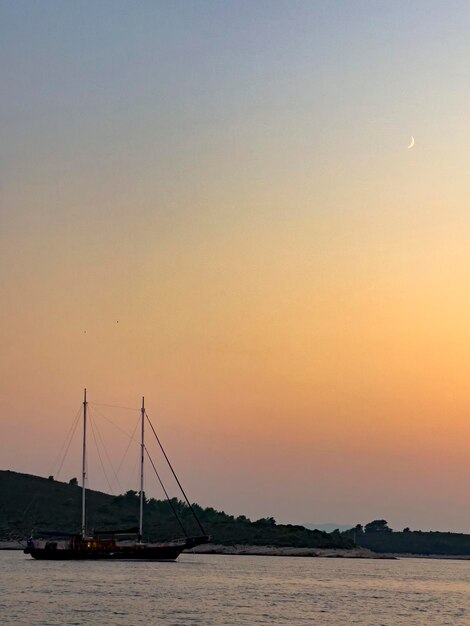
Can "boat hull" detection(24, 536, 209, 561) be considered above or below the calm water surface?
above

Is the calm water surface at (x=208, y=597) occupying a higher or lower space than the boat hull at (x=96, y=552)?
lower

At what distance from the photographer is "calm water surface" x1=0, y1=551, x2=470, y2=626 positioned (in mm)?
76688

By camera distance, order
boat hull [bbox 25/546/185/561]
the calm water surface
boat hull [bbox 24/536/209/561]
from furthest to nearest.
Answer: boat hull [bbox 25/546/185/561] → boat hull [bbox 24/536/209/561] → the calm water surface

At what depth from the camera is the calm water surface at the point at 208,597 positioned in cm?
7669

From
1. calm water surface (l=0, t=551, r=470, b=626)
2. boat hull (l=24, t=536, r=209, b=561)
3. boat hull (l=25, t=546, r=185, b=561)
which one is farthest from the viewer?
boat hull (l=25, t=546, r=185, b=561)

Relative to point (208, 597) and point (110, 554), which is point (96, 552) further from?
point (208, 597)

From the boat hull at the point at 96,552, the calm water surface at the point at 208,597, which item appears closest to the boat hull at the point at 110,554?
the boat hull at the point at 96,552

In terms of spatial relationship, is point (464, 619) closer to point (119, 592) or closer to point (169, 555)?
point (119, 592)

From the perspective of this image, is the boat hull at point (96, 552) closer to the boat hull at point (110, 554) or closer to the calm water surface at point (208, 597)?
the boat hull at point (110, 554)

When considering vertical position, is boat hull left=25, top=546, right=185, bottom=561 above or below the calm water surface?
above

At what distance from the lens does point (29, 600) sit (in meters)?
84.4

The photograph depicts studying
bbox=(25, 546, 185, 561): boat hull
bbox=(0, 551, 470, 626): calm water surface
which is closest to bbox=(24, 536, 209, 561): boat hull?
bbox=(25, 546, 185, 561): boat hull

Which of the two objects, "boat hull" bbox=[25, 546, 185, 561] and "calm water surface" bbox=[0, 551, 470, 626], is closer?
"calm water surface" bbox=[0, 551, 470, 626]

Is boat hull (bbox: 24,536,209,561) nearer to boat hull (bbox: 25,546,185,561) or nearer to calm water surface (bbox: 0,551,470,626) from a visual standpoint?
boat hull (bbox: 25,546,185,561)
